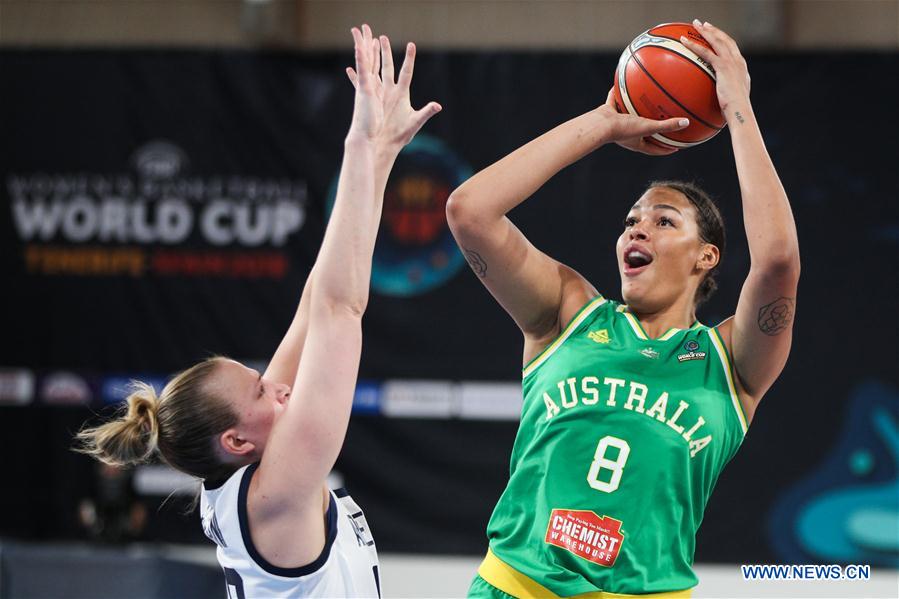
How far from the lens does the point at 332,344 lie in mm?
2131

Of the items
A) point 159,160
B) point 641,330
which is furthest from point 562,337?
point 159,160

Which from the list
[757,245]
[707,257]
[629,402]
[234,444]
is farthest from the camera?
[707,257]

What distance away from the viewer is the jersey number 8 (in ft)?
8.10

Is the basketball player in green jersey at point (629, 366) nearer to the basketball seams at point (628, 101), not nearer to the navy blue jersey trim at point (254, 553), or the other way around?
the basketball seams at point (628, 101)

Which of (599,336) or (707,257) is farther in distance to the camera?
(707,257)

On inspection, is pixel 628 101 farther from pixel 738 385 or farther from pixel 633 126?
pixel 738 385

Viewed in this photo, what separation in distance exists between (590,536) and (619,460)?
19 centimetres

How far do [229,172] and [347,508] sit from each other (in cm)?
563

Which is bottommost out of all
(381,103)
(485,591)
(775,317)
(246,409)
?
(485,591)

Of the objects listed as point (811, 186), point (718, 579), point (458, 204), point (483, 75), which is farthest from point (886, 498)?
point (458, 204)

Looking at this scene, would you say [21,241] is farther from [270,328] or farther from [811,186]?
[811,186]

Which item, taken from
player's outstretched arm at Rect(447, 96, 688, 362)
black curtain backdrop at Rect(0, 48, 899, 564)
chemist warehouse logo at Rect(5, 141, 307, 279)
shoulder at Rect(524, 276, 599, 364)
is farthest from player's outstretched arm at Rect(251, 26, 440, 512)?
chemist warehouse logo at Rect(5, 141, 307, 279)

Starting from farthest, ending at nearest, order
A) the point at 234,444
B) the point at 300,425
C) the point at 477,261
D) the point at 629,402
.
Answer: the point at 477,261 → the point at 629,402 → the point at 234,444 → the point at 300,425

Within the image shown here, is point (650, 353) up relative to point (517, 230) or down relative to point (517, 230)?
down
